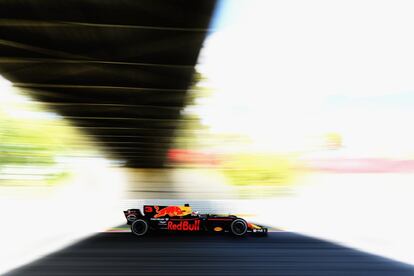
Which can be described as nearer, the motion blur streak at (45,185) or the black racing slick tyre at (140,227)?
the motion blur streak at (45,185)

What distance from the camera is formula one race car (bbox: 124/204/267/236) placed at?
906cm

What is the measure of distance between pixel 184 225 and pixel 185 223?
0.06 meters

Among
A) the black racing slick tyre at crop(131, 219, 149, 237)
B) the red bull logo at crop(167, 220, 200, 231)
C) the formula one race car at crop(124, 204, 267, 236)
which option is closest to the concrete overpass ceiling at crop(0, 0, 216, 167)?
the formula one race car at crop(124, 204, 267, 236)

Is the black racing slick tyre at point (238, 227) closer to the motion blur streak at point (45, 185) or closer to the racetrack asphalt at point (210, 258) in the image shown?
the racetrack asphalt at point (210, 258)

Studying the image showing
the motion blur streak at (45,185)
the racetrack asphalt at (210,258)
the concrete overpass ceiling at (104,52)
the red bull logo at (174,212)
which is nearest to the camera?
the concrete overpass ceiling at (104,52)

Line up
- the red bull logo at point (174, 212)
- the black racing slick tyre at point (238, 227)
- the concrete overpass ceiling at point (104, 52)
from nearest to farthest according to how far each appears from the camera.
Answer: the concrete overpass ceiling at point (104, 52), the black racing slick tyre at point (238, 227), the red bull logo at point (174, 212)

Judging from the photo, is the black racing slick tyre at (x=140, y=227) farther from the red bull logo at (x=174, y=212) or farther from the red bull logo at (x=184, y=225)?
the red bull logo at (x=184, y=225)

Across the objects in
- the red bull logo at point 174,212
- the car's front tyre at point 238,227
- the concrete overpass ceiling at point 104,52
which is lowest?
the car's front tyre at point 238,227

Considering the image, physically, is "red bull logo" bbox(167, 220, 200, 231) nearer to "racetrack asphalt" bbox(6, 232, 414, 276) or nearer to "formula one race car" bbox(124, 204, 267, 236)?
"formula one race car" bbox(124, 204, 267, 236)

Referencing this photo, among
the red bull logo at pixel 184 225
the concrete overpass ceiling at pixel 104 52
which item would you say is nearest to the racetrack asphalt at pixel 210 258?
the red bull logo at pixel 184 225

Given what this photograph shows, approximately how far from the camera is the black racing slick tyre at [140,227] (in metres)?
9.18

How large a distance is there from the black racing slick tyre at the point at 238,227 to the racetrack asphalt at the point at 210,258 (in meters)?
0.27

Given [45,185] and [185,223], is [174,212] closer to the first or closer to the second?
[185,223]

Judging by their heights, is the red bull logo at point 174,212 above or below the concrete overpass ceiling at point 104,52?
below
